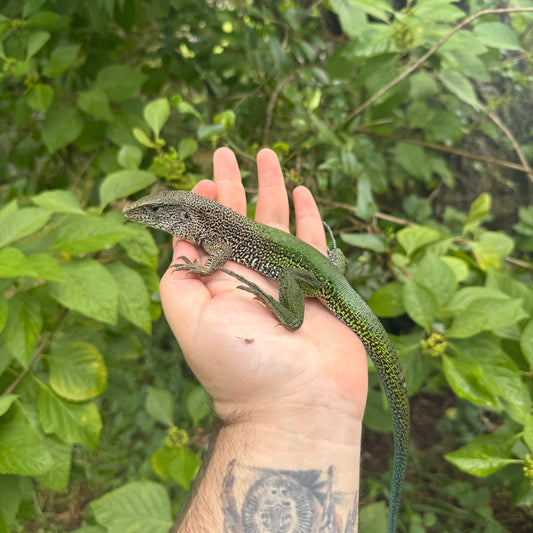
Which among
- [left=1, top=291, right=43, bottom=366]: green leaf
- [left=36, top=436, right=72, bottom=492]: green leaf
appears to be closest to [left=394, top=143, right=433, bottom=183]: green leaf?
[left=1, top=291, right=43, bottom=366]: green leaf

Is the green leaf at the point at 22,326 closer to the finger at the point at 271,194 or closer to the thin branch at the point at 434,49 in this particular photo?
the finger at the point at 271,194

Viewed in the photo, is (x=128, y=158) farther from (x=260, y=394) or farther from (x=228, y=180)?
(x=260, y=394)

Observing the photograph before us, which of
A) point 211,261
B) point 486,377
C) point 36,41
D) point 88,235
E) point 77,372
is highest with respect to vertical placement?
point 36,41

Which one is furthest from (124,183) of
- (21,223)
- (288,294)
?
(288,294)

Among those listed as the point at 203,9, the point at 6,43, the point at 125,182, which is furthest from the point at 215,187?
the point at 6,43

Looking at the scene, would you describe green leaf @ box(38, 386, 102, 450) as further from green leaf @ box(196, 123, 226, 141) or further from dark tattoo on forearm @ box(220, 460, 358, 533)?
green leaf @ box(196, 123, 226, 141)

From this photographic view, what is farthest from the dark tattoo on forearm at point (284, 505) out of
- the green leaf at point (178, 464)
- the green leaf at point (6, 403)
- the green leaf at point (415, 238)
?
the green leaf at point (415, 238)

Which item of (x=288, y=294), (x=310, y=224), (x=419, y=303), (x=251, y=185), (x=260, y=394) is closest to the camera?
(x=260, y=394)
